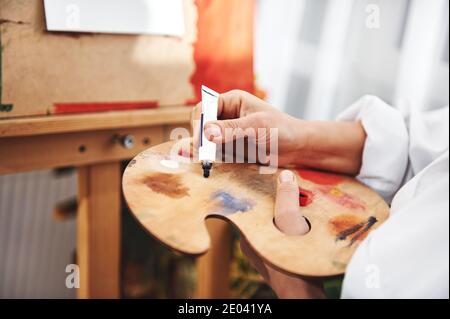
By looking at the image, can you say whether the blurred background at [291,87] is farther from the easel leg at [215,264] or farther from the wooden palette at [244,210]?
the wooden palette at [244,210]

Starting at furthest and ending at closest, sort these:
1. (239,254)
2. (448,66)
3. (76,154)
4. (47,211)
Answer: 1. (47,211)
2. (239,254)
3. (448,66)
4. (76,154)

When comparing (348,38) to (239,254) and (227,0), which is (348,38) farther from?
(239,254)

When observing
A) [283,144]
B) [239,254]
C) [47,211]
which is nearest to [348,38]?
[283,144]

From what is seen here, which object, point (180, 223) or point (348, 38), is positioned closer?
point (180, 223)

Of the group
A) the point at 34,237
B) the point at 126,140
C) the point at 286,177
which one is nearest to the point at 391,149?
the point at 286,177

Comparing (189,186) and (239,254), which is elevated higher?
(189,186)

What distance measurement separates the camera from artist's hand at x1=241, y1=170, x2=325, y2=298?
360 mm

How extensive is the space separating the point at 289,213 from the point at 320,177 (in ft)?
0.49

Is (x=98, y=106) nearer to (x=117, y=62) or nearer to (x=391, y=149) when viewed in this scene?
(x=117, y=62)

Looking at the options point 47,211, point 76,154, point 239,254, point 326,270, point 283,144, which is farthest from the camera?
point 47,211

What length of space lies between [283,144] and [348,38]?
1.31ft

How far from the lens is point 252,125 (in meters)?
0.40

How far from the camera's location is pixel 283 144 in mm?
490

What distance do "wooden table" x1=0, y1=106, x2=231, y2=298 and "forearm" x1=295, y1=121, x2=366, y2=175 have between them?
0.23m
